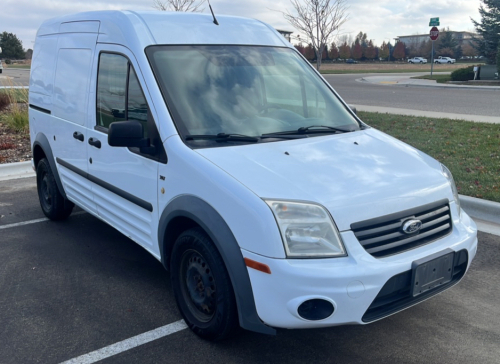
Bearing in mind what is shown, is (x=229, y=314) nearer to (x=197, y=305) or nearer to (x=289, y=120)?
(x=197, y=305)

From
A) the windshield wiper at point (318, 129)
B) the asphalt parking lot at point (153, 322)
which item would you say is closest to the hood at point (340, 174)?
the windshield wiper at point (318, 129)

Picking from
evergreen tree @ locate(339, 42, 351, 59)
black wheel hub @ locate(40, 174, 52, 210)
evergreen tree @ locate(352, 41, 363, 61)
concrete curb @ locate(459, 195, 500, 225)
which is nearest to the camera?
concrete curb @ locate(459, 195, 500, 225)

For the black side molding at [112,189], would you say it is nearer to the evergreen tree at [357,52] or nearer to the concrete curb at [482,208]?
the concrete curb at [482,208]

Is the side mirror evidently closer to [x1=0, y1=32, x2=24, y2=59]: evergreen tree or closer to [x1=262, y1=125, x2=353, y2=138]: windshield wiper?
[x1=262, y1=125, x2=353, y2=138]: windshield wiper

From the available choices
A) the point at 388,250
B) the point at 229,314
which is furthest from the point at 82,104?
the point at 388,250

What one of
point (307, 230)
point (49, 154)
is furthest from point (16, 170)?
point (307, 230)

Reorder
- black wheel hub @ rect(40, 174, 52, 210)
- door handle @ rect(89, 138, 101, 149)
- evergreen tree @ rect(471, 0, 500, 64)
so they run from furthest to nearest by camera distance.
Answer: evergreen tree @ rect(471, 0, 500, 64) < black wheel hub @ rect(40, 174, 52, 210) < door handle @ rect(89, 138, 101, 149)

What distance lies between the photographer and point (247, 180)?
2.95m

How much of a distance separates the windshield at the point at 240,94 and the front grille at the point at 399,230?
1.01m

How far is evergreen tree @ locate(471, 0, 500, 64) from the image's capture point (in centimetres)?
4116

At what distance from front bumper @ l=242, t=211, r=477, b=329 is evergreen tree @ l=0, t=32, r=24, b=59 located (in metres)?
89.6

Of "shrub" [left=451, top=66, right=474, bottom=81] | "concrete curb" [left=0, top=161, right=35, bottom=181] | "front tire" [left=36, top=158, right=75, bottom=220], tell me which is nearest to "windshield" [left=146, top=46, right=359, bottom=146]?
"front tire" [left=36, top=158, right=75, bottom=220]

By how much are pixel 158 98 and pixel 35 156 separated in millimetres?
3164

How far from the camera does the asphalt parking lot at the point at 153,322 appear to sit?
3.26 metres
